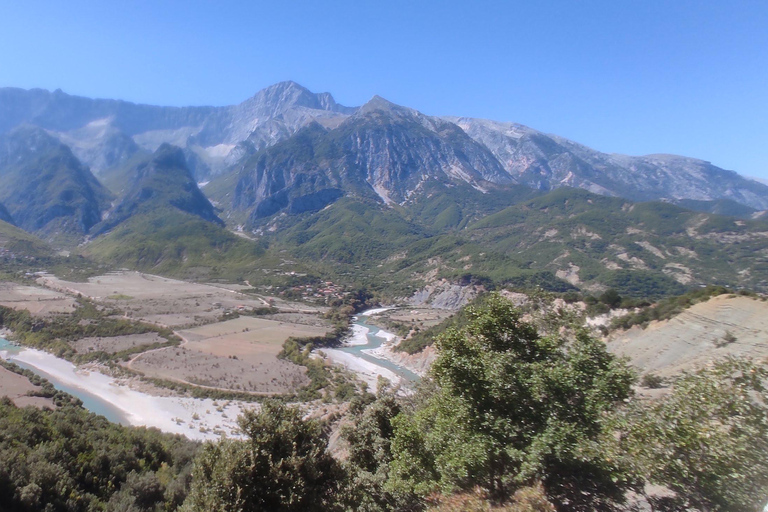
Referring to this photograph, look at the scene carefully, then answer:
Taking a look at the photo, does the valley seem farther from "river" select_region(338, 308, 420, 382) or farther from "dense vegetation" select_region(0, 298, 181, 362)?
"river" select_region(338, 308, 420, 382)

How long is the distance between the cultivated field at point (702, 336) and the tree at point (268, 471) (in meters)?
22.5

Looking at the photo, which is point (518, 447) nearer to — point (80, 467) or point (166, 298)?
point (80, 467)

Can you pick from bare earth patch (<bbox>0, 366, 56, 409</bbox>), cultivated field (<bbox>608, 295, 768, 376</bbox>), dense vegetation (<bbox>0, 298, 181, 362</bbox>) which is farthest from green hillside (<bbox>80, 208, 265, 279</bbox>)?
cultivated field (<bbox>608, 295, 768, 376</bbox>)

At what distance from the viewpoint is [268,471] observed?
41.0 feet

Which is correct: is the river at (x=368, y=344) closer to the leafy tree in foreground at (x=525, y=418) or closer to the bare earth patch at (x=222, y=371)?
the bare earth patch at (x=222, y=371)

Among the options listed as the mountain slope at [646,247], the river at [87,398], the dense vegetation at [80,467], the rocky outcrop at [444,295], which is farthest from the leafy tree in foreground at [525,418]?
the mountain slope at [646,247]

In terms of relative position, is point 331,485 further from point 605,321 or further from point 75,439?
point 605,321

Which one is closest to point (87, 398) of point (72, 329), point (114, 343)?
point (114, 343)

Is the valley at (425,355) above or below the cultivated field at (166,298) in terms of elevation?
above

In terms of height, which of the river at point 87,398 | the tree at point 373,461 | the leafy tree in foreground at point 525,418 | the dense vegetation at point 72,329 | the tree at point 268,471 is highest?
the leafy tree in foreground at point 525,418

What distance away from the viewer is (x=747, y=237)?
456 ft

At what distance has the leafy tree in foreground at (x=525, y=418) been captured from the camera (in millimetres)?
9734

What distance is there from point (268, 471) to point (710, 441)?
1181 centimetres

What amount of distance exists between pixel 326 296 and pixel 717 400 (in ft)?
395
